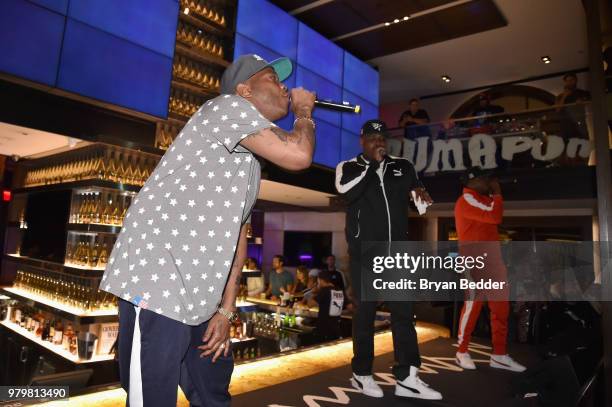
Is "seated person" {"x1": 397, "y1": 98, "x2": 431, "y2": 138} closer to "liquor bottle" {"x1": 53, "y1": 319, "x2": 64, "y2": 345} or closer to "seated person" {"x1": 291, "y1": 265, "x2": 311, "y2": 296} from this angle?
"seated person" {"x1": 291, "y1": 265, "x2": 311, "y2": 296}

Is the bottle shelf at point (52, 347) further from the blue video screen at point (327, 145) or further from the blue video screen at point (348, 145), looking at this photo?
the blue video screen at point (348, 145)

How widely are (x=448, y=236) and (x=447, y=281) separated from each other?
21.3 ft

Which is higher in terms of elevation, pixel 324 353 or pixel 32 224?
pixel 32 224

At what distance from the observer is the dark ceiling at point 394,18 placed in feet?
19.6

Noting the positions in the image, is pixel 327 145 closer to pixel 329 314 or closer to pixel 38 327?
pixel 329 314

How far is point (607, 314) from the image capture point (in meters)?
2.74

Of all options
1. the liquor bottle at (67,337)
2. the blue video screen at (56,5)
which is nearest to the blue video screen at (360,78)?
the blue video screen at (56,5)

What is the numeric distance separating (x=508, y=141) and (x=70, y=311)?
20.7ft

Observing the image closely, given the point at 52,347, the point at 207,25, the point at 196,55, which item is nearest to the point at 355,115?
the point at 207,25

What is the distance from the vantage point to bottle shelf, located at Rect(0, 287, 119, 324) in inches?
125

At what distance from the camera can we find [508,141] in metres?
6.38

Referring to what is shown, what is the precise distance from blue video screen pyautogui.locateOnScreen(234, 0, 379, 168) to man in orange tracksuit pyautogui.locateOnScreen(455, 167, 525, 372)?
2.39 metres

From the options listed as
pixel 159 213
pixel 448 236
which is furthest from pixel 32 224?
pixel 448 236

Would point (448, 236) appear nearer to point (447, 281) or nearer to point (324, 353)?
point (447, 281)
